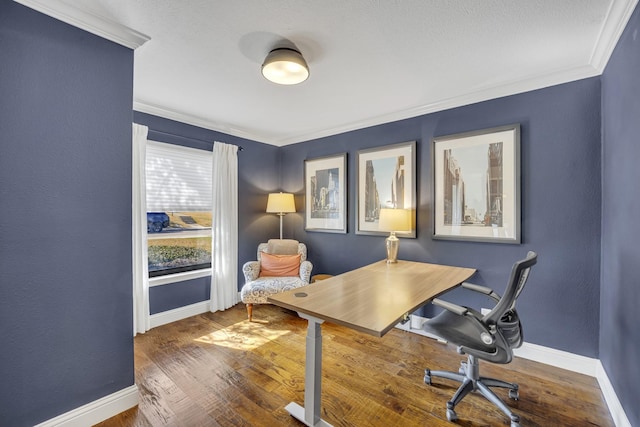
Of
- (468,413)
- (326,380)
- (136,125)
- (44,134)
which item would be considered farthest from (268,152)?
(468,413)

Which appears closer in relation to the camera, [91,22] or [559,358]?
[91,22]

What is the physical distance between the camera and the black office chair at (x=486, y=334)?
1.50 m

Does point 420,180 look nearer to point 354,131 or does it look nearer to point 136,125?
point 354,131

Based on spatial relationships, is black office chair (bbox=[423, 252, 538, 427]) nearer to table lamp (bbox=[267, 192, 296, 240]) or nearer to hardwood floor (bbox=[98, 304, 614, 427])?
hardwood floor (bbox=[98, 304, 614, 427])

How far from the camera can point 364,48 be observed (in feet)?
6.23

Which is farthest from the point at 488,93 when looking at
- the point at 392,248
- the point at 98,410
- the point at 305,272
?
the point at 98,410

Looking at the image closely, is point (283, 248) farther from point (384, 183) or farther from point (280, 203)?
point (384, 183)

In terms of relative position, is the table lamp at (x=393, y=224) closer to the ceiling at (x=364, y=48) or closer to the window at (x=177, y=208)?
the ceiling at (x=364, y=48)

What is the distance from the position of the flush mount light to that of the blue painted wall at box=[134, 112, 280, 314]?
182cm

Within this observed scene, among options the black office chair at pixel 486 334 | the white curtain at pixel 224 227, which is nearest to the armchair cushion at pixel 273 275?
the white curtain at pixel 224 227

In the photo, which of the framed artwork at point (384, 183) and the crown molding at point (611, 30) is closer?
Answer: the crown molding at point (611, 30)

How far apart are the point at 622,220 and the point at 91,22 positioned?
3.39m

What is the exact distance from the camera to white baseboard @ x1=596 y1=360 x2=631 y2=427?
1570mm

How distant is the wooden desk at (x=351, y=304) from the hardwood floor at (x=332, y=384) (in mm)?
306
